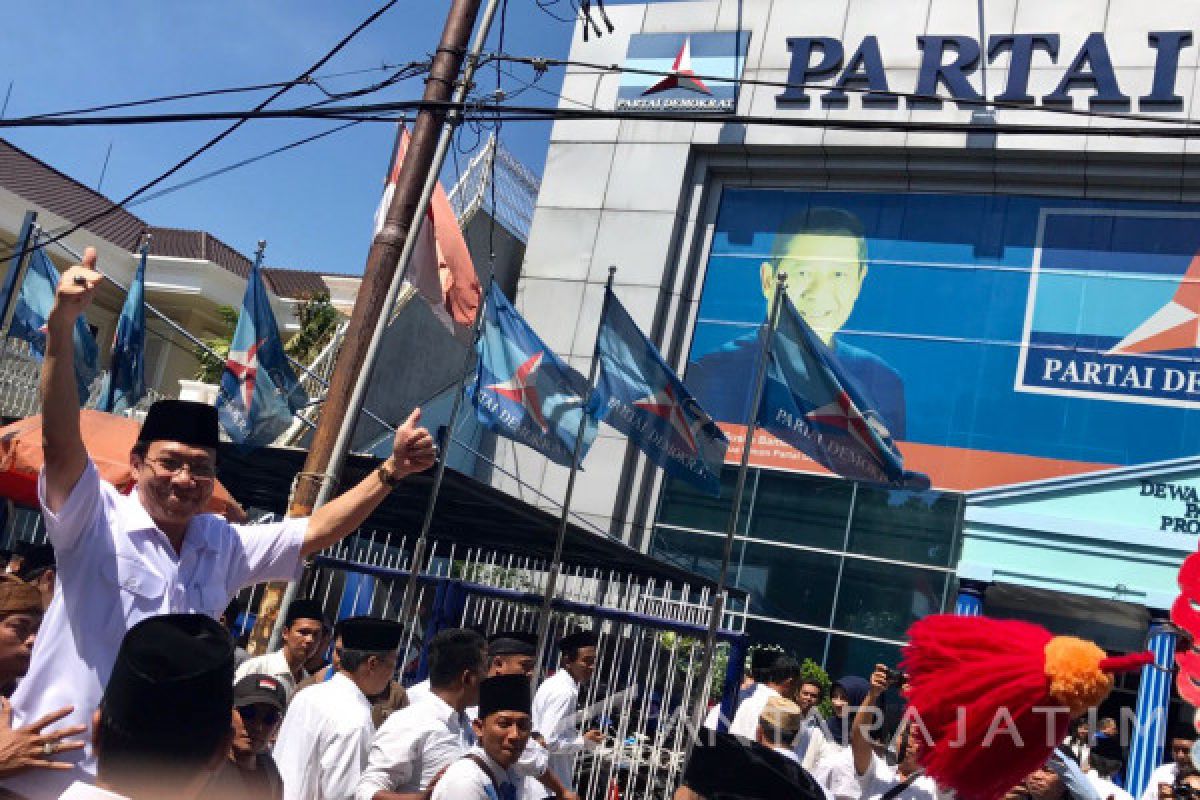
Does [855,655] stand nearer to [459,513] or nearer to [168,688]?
[459,513]

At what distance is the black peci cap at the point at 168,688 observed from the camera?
2234 millimetres

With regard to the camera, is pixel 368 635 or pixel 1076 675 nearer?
pixel 1076 675

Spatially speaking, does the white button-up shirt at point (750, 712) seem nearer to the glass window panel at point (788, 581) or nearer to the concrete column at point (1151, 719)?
the concrete column at point (1151, 719)

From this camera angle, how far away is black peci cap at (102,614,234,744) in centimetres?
223

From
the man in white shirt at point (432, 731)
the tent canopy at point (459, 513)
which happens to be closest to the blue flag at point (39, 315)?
the tent canopy at point (459, 513)

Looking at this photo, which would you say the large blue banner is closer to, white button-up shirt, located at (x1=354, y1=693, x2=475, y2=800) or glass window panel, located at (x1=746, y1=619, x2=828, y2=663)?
glass window panel, located at (x1=746, y1=619, x2=828, y2=663)

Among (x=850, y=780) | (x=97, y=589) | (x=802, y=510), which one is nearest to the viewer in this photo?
(x=97, y=589)

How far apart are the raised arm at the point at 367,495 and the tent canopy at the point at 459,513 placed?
217 inches

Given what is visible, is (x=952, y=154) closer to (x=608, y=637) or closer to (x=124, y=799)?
(x=608, y=637)

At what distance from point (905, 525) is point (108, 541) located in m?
16.7

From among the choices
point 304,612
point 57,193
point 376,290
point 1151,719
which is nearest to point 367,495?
point 304,612

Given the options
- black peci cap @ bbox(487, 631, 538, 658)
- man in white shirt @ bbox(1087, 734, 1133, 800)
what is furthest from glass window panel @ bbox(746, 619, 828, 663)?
black peci cap @ bbox(487, 631, 538, 658)

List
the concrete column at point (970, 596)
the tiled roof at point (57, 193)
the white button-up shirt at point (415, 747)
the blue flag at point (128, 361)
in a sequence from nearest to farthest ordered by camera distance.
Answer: the white button-up shirt at point (415, 747) < the blue flag at point (128, 361) < the concrete column at point (970, 596) < the tiled roof at point (57, 193)

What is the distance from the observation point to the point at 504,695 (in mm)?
5629
